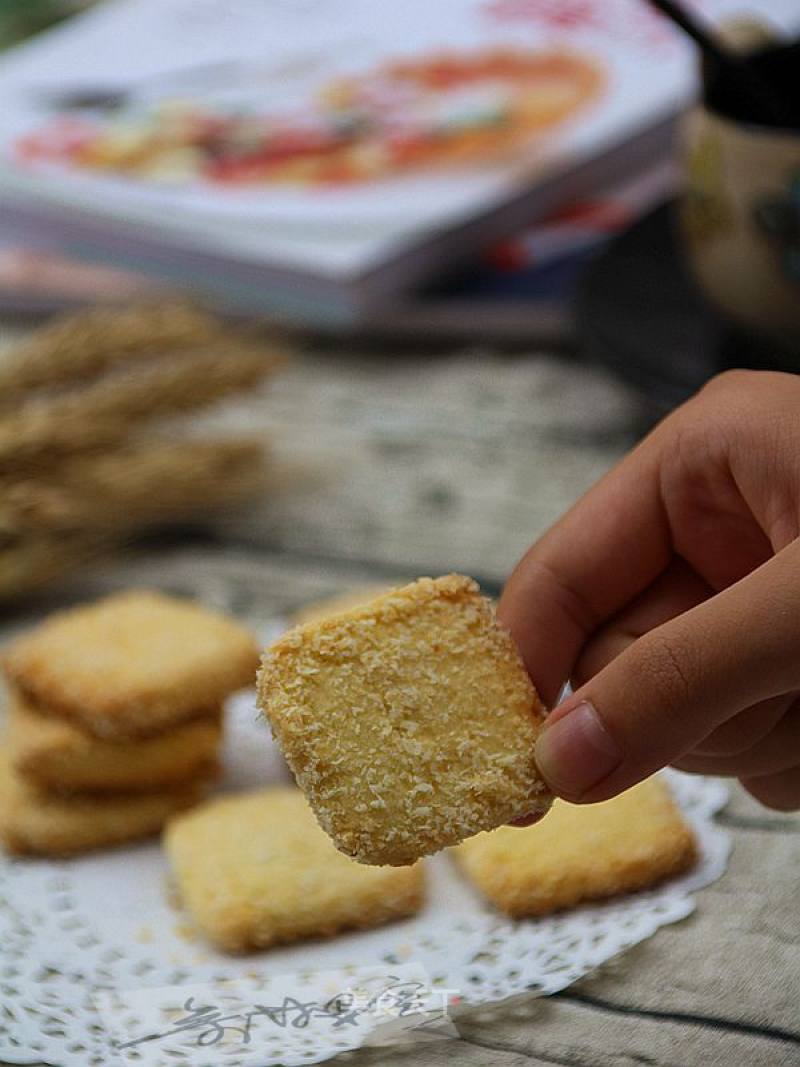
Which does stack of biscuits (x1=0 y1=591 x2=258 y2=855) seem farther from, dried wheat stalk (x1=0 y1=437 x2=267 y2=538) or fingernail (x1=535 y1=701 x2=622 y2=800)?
fingernail (x1=535 y1=701 x2=622 y2=800)

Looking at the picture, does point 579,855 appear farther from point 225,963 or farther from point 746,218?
point 746,218

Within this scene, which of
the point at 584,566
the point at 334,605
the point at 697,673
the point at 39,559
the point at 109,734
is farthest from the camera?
the point at 39,559

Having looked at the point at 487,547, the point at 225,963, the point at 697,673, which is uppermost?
the point at 697,673

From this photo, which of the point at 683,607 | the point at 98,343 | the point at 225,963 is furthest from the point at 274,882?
the point at 98,343

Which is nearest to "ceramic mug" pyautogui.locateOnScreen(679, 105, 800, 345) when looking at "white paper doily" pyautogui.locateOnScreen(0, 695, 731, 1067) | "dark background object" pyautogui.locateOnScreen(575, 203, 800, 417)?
"dark background object" pyautogui.locateOnScreen(575, 203, 800, 417)

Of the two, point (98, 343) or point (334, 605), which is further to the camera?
point (98, 343)

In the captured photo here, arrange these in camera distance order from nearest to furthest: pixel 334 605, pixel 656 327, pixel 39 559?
pixel 334 605
pixel 39 559
pixel 656 327
